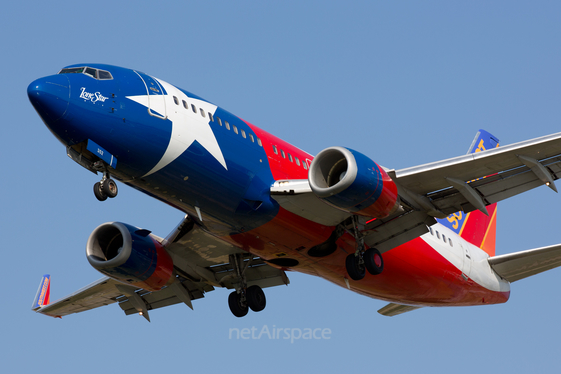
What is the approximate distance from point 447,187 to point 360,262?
356cm

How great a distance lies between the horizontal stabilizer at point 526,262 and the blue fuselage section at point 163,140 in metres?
10.7

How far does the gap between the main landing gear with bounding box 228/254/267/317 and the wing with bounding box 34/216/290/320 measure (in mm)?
40

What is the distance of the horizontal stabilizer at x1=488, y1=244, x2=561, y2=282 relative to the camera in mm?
25703

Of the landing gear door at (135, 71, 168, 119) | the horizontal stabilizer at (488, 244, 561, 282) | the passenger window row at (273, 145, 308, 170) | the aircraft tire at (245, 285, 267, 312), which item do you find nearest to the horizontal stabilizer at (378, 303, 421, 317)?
the horizontal stabilizer at (488, 244, 561, 282)

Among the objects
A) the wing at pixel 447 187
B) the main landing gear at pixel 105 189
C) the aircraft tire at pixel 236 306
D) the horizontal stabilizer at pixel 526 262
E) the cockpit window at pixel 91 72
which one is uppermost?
the cockpit window at pixel 91 72

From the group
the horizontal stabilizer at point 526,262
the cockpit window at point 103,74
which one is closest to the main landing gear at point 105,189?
the cockpit window at point 103,74

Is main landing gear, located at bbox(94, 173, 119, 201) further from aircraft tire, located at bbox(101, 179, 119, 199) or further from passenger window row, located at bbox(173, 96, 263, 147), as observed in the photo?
passenger window row, located at bbox(173, 96, 263, 147)

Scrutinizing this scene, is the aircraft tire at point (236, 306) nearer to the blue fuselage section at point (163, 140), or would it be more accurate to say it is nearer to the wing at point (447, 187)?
the blue fuselage section at point (163, 140)

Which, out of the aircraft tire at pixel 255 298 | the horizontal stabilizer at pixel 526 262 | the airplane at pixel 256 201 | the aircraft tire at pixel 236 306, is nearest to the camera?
the airplane at pixel 256 201

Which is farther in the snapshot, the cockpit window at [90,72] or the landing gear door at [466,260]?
the landing gear door at [466,260]

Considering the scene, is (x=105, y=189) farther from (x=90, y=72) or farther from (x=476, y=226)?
(x=476, y=226)

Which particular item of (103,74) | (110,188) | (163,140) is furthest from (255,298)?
(103,74)

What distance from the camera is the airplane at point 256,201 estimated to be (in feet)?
62.4

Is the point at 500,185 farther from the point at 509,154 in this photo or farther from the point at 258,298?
the point at 258,298
